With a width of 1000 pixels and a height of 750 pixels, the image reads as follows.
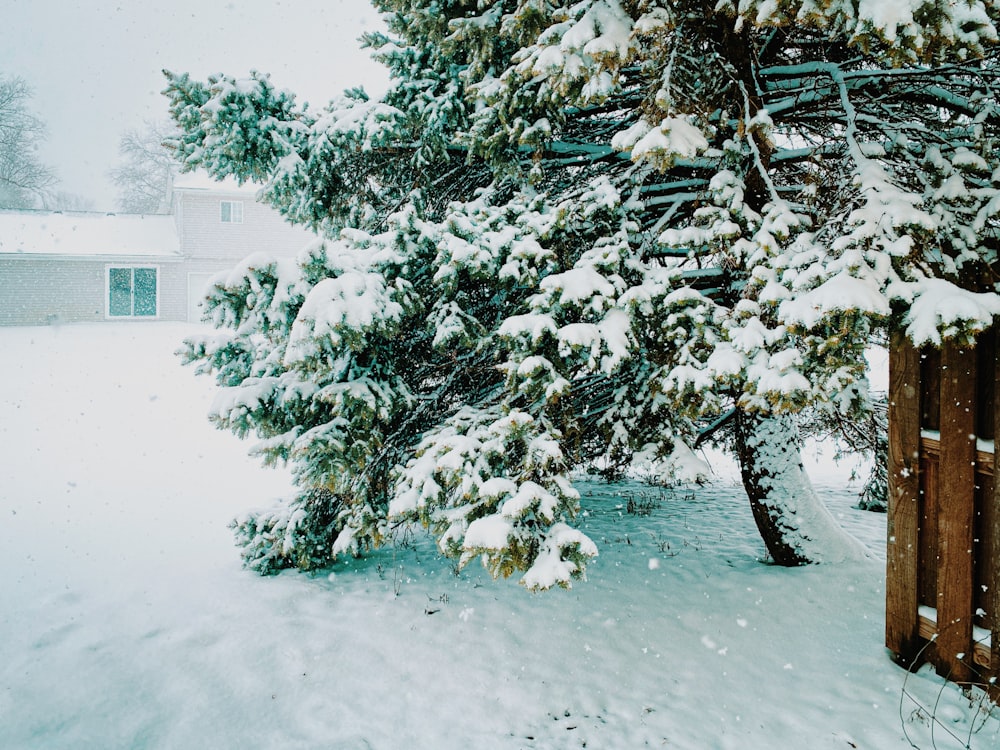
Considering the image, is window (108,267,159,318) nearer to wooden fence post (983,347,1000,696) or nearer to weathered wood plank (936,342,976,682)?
Result: weathered wood plank (936,342,976,682)

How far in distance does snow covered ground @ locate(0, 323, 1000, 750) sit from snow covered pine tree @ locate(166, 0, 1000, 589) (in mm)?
750

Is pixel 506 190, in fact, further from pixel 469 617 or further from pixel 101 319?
pixel 101 319

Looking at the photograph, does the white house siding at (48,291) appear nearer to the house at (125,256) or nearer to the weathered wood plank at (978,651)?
the house at (125,256)

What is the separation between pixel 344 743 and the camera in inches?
131

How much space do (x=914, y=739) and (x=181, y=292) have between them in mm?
25277

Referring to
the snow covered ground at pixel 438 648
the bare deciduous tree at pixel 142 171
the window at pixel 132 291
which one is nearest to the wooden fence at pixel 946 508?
the snow covered ground at pixel 438 648

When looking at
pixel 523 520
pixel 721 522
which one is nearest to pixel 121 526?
pixel 523 520

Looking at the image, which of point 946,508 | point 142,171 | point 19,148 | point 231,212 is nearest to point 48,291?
point 231,212

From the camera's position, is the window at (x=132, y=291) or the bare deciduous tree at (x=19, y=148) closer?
the window at (x=132, y=291)

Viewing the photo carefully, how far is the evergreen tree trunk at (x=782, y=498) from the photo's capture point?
17.8 ft

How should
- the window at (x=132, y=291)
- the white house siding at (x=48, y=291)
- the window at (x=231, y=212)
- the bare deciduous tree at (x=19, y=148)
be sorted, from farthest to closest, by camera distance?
the bare deciduous tree at (x=19, y=148)
the window at (x=231, y=212)
the window at (x=132, y=291)
the white house siding at (x=48, y=291)

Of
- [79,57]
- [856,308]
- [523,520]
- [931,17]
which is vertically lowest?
[523,520]

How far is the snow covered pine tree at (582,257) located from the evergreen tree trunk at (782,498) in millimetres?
23

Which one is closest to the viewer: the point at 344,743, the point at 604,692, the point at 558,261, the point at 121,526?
the point at 344,743
